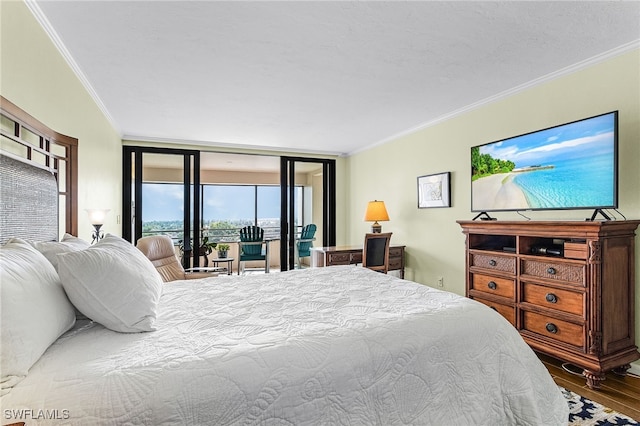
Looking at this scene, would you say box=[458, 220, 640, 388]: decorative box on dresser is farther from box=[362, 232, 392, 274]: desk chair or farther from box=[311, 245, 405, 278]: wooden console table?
box=[311, 245, 405, 278]: wooden console table

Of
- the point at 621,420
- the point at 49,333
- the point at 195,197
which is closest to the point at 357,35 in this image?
the point at 49,333

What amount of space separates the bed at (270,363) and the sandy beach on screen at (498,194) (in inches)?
70.4

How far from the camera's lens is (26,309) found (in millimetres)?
1026

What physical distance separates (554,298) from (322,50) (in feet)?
8.34

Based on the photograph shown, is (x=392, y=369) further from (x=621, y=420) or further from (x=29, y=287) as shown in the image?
(x=621, y=420)

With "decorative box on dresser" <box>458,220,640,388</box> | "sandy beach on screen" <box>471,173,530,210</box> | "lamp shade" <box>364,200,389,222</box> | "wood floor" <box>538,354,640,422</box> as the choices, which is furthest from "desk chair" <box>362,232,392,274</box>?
"wood floor" <box>538,354,640,422</box>

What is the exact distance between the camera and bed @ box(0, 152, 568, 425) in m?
0.97

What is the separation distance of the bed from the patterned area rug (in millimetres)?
425

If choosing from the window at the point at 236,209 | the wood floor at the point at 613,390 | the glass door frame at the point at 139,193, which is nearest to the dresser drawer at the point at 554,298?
the wood floor at the point at 613,390

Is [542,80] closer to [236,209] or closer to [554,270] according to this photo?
[554,270]

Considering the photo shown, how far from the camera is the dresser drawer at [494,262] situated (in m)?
2.81

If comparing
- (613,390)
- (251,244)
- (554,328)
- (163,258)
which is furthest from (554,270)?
(251,244)

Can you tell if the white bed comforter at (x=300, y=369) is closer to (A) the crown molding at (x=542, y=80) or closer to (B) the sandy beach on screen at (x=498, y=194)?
(B) the sandy beach on screen at (x=498, y=194)

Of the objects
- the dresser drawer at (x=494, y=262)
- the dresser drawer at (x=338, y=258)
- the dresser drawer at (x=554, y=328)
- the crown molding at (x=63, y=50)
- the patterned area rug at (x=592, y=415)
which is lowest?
the patterned area rug at (x=592, y=415)
